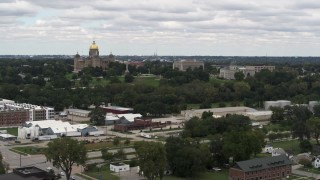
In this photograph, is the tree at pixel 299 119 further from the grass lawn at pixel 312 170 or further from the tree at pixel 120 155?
the tree at pixel 120 155

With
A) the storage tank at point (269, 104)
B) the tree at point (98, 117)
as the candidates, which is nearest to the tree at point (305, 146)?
the tree at point (98, 117)

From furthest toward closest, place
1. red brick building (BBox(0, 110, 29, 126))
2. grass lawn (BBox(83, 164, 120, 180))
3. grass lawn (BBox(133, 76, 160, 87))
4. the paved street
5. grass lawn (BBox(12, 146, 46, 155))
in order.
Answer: grass lawn (BBox(133, 76, 160, 87)), red brick building (BBox(0, 110, 29, 126)), grass lawn (BBox(12, 146, 46, 155)), the paved street, grass lawn (BBox(83, 164, 120, 180))

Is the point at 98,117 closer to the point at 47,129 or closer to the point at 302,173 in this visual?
the point at 47,129

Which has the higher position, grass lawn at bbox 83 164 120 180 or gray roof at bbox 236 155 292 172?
gray roof at bbox 236 155 292 172

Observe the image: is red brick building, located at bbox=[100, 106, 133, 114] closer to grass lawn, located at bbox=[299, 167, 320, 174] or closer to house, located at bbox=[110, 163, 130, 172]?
house, located at bbox=[110, 163, 130, 172]

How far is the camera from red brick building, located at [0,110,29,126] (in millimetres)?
70188

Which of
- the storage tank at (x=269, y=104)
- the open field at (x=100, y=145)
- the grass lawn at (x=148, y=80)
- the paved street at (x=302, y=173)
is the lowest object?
the open field at (x=100, y=145)

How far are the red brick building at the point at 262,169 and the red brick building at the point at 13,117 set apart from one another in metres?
39.9

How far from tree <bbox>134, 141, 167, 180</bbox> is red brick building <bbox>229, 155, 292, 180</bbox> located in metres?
5.60

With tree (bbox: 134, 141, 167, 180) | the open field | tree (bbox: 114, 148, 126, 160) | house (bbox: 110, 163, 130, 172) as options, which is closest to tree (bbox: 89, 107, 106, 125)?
the open field

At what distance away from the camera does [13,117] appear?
71125 mm

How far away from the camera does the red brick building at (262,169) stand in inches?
1531

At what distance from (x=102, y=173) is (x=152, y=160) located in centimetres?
683

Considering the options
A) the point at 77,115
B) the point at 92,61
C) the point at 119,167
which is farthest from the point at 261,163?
the point at 92,61
